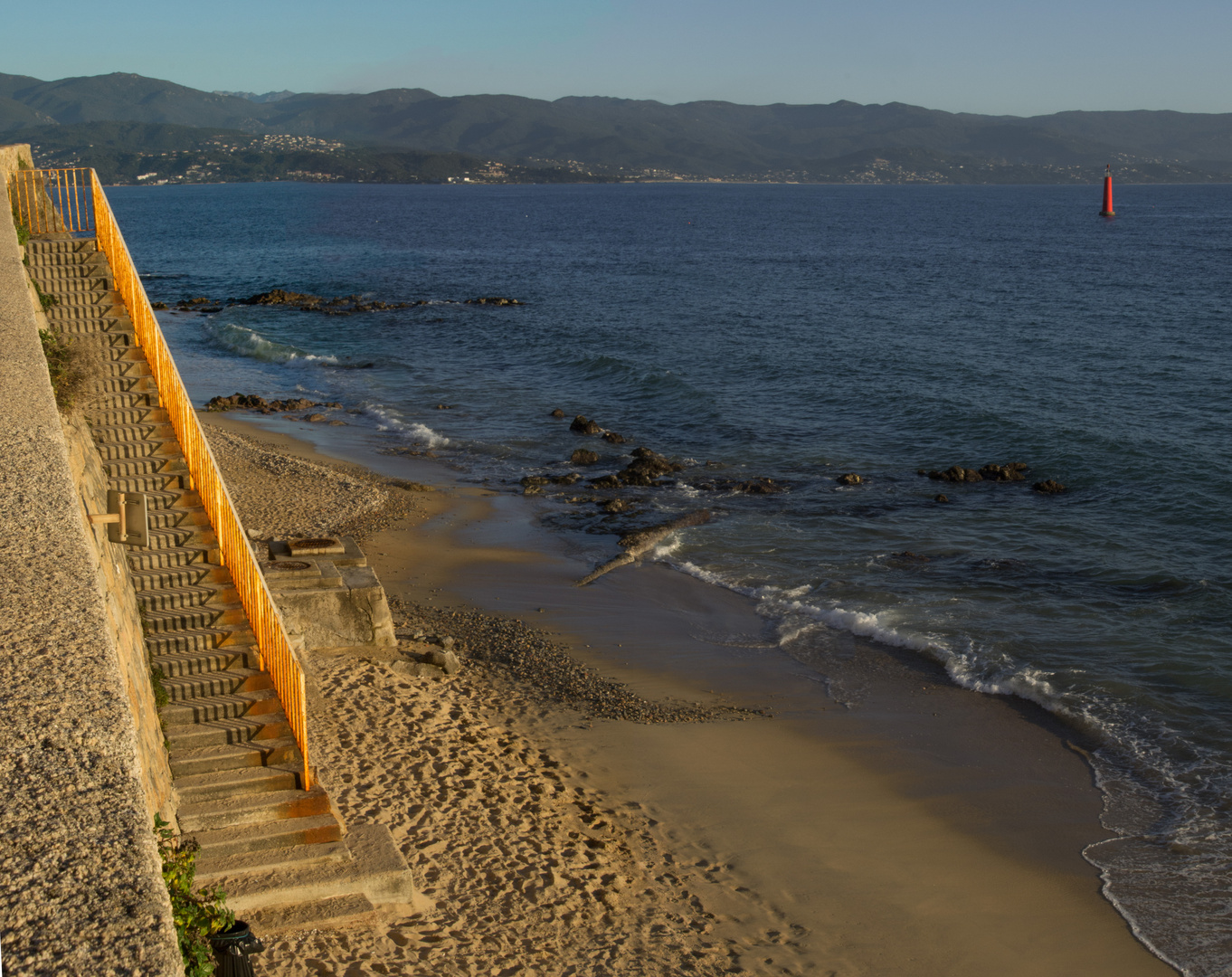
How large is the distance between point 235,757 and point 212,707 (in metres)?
0.57

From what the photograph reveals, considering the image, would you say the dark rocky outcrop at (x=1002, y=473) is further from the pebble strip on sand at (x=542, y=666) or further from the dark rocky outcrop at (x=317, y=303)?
the dark rocky outcrop at (x=317, y=303)

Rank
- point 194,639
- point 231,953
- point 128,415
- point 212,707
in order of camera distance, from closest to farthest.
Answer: point 231,953 → point 212,707 → point 194,639 → point 128,415

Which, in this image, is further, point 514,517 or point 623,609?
point 514,517

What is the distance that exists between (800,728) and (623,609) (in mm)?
4219

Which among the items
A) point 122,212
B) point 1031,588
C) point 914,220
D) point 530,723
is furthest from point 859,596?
point 122,212

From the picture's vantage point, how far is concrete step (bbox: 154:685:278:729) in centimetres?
881

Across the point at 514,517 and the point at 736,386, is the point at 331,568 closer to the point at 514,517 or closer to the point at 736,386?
the point at 514,517

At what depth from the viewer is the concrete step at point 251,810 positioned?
26.4ft

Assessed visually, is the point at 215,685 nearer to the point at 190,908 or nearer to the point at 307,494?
the point at 190,908

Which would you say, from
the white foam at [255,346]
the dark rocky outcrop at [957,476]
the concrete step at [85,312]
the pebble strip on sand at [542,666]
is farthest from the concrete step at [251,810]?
the white foam at [255,346]

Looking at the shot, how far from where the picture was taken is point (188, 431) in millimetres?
11062

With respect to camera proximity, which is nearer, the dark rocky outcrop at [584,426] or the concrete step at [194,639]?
the concrete step at [194,639]

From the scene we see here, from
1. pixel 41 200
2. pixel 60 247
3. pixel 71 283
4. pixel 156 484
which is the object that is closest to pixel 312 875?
pixel 156 484

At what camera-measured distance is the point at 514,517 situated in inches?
818
